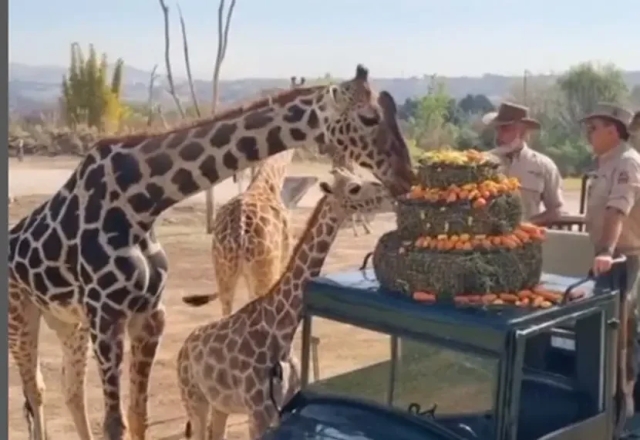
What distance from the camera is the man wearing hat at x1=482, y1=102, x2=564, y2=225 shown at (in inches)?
153

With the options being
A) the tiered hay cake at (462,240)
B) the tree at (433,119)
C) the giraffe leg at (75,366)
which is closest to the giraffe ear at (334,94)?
the tiered hay cake at (462,240)

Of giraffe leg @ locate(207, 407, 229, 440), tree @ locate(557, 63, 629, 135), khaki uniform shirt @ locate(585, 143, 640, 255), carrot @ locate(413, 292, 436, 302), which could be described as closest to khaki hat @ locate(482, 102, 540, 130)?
khaki uniform shirt @ locate(585, 143, 640, 255)

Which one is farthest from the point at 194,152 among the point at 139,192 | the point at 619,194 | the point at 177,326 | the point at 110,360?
the point at 177,326

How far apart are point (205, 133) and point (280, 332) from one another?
24.7 inches

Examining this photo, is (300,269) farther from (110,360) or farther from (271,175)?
(271,175)

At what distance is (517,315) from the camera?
2.10 metres

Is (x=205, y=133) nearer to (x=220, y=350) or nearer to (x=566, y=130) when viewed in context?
(x=220, y=350)

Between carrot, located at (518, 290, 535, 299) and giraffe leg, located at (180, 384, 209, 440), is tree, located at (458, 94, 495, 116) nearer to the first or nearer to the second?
giraffe leg, located at (180, 384, 209, 440)

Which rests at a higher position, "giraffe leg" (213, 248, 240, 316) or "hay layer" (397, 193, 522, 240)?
"hay layer" (397, 193, 522, 240)

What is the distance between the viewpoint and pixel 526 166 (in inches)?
154

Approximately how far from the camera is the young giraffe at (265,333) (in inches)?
120

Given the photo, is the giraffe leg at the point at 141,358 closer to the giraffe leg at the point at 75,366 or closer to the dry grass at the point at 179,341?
the giraffe leg at the point at 75,366

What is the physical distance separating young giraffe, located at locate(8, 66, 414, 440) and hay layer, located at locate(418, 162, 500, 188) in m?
0.65

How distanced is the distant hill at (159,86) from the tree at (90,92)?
0.14 meters
